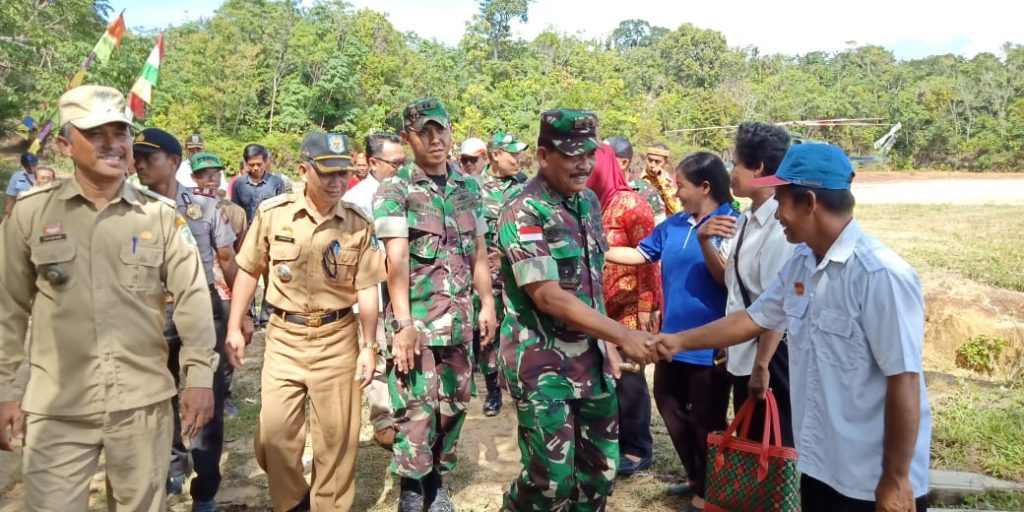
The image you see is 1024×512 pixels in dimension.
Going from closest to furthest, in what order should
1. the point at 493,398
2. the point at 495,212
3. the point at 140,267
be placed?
the point at 140,267
the point at 495,212
the point at 493,398

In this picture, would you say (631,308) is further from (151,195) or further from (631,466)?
(151,195)

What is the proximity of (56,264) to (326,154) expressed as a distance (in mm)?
1300

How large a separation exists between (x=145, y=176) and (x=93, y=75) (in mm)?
18226

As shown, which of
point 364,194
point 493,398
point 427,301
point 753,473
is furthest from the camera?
point 364,194

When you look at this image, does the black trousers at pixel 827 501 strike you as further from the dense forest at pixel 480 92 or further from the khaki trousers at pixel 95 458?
the dense forest at pixel 480 92

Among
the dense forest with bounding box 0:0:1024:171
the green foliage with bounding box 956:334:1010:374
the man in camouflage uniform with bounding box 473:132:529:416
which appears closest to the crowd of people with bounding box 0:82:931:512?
the man in camouflage uniform with bounding box 473:132:529:416

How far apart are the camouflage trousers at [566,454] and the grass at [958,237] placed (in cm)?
770

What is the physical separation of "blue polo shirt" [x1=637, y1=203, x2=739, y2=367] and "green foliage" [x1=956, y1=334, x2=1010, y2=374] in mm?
4549

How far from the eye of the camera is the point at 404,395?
12.4 ft

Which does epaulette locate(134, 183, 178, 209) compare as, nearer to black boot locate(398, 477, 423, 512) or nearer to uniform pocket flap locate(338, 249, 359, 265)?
uniform pocket flap locate(338, 249, 359, 265)

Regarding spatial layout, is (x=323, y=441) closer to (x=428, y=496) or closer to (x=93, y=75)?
(x=428, y=496)

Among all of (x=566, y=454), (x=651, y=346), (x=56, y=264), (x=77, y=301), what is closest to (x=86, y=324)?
(x=77, y=301)

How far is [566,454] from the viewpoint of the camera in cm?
306

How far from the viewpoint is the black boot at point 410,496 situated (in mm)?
3807
